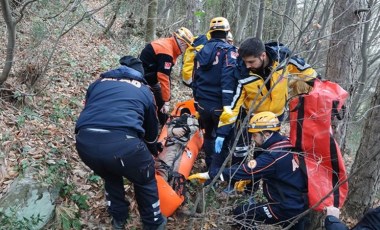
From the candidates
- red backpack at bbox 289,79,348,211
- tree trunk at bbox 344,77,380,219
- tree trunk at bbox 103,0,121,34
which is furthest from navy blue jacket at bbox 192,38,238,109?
tree trunk at bbox 103,0,121,34

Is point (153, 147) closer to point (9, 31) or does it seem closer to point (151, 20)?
point (9, 31)

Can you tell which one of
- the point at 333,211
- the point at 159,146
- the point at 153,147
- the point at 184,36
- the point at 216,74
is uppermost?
the point at 184,36

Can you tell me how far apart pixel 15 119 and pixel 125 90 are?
234 cm

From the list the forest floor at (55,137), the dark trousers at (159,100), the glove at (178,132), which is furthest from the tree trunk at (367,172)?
the dark trousers at (159,100)

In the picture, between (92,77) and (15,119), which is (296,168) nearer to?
(15,119)

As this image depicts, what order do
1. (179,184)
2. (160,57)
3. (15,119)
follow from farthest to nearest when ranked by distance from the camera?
(160,57) → (15,119) → (179,184)

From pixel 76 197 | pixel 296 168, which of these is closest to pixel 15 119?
pixel 76 197

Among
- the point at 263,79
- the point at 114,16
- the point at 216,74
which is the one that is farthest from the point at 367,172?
the point at 114,16

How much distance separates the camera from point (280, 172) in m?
3.94

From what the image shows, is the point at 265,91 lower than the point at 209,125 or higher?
higher

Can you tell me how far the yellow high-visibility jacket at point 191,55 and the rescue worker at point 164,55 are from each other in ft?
0.26

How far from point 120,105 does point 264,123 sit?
61.6 inches

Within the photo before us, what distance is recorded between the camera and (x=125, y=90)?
11.8 ft

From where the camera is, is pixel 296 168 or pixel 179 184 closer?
pixel 296 168
